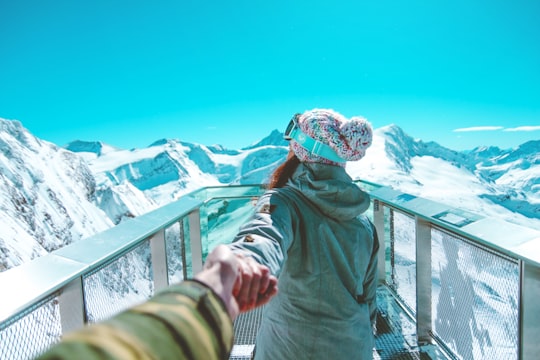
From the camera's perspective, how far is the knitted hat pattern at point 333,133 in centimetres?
120

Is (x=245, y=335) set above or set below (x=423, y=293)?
below

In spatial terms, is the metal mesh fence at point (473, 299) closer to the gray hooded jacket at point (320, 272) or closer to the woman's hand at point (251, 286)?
the gray hooded jacket at point (320, 272)

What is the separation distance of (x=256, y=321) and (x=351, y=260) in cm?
192

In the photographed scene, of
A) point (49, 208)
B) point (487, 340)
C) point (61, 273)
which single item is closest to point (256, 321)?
point (487, 340)

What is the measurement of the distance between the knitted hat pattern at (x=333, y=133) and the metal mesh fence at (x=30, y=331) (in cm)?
94

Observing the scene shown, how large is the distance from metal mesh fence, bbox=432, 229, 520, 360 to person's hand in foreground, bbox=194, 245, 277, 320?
4.38 feet

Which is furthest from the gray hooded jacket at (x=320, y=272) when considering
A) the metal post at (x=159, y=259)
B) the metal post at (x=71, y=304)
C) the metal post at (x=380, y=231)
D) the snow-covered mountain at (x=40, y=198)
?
the snow-covered mountain at (x=40, y=198)

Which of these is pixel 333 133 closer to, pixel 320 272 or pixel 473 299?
pixel 320 272

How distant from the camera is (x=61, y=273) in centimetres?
100

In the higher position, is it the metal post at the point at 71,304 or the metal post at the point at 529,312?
the metal post at the point at 71,304

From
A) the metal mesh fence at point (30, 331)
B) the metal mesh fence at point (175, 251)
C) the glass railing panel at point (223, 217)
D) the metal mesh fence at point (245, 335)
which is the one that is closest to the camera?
the metal mesh fence at point (30, 331)

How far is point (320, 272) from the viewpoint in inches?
42.2

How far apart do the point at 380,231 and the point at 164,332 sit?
314cm

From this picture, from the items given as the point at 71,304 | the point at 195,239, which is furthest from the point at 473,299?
the point at 195,239
